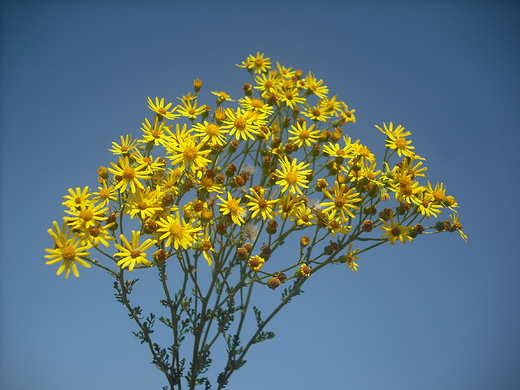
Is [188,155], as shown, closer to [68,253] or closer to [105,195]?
[105,195]

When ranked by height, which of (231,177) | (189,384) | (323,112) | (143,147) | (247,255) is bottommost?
(189,384)

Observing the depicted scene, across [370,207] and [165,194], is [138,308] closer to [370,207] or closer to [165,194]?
[165,194]

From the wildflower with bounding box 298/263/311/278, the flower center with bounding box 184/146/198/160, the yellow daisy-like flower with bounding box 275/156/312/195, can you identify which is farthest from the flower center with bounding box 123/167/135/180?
the wildflower with bounding box 298/263/311/278

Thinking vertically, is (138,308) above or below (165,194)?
below

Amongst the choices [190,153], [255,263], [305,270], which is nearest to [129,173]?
[190,153]

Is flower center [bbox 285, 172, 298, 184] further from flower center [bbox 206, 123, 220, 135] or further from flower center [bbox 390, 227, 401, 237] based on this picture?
flower center [bbox 390, 227, 401, 237]

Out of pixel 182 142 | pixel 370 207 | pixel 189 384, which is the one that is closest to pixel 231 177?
pixel 182 142

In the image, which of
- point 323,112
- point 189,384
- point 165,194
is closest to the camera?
point 165,194
